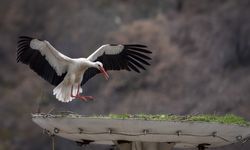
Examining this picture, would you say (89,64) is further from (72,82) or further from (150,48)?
(150,48)

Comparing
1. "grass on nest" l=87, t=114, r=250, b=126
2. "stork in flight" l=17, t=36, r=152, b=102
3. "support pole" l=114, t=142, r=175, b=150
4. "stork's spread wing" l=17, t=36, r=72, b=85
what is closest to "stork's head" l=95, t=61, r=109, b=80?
"stork in flight" l=17, t=36, r=152, b=102

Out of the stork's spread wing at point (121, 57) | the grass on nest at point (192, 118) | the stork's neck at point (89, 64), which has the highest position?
the stork's spread wing at point (121, 57)

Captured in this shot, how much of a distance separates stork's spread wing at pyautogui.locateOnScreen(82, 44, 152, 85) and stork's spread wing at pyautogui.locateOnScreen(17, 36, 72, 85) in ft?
1.12

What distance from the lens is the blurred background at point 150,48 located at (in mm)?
18000

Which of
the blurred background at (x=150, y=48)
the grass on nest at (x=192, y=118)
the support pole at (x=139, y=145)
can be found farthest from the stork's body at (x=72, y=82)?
the blurred background at (x=150, y=48)

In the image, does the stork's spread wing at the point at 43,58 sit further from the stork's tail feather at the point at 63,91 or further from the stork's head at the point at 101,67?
the stork's head at the point at 101,67

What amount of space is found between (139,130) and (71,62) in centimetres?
275

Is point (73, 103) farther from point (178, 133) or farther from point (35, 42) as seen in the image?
point (178, 133)

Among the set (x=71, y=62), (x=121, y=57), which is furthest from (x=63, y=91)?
(x=121, y=57)

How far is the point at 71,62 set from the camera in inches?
319

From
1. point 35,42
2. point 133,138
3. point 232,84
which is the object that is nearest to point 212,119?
point 133,138

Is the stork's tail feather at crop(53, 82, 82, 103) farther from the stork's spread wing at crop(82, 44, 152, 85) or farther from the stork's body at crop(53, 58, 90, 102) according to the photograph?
the stork's spread wing at crop(82, 44, 152, 85)

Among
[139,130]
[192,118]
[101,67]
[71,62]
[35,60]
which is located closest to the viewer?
[139,130]

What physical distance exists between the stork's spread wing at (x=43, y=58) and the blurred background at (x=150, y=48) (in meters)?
8.35
